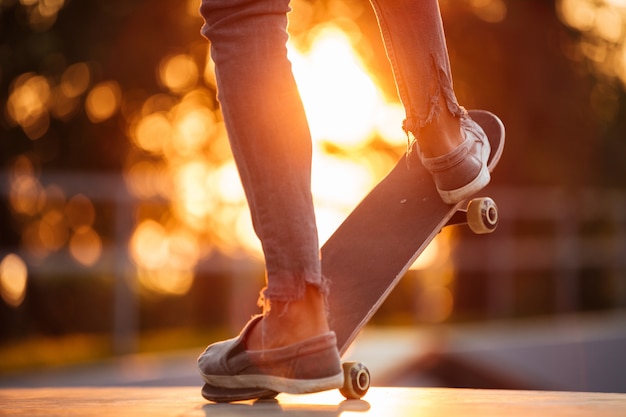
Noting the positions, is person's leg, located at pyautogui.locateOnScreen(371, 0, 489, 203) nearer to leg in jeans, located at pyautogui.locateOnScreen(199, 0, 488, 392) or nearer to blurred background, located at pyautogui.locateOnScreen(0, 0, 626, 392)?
leg in jeans, located at pyautogui.locateOnScreen(199, 0, 488, 392)

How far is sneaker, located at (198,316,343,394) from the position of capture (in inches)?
70.9

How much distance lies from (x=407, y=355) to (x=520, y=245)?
14.8 ft

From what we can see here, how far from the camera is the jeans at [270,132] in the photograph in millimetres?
1789

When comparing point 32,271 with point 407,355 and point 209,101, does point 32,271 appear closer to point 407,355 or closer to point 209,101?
point 407,355

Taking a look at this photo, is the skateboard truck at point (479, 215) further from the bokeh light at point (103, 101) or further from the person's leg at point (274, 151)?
the bokeh light at point (103, 101)

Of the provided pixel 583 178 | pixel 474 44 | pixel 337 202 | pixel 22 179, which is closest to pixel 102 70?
pixel 337 202

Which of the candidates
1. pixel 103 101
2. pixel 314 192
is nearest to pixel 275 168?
pixel 314 192

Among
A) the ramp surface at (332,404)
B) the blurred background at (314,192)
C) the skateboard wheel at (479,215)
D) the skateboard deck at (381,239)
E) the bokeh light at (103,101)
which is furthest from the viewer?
the bokeh light at (103,101)

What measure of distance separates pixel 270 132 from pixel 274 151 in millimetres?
34

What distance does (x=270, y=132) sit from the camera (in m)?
1.80

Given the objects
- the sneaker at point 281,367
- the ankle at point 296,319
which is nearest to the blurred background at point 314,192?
the sneaker at point 281,367

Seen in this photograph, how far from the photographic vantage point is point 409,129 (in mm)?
2076

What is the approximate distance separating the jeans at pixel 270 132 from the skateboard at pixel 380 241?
242mm

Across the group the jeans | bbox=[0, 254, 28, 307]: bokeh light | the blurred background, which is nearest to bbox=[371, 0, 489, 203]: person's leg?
the jeans
